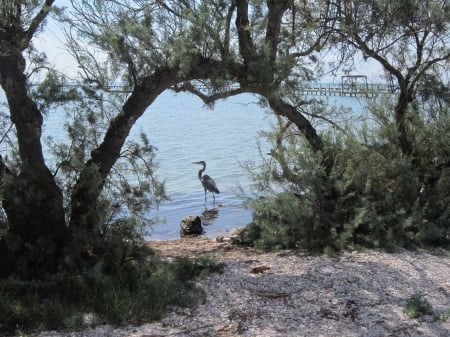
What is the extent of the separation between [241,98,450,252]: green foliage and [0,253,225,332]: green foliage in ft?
7.34

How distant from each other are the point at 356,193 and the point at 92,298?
4.06 metres

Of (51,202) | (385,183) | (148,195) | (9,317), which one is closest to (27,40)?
(51,202)

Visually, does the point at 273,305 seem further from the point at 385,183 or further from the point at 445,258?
the point at 385,183

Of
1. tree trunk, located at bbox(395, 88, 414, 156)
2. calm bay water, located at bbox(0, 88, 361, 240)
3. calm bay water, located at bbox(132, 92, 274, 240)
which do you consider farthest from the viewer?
calm bay water, located at bbox(132, 92, 274, 240)

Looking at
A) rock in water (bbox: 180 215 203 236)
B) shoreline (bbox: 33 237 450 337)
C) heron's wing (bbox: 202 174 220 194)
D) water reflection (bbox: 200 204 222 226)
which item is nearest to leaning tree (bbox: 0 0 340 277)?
shoreline (bbox: 33 237 450 337)

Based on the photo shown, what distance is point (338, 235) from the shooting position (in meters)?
6.98

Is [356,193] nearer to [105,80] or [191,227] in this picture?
[105,80]

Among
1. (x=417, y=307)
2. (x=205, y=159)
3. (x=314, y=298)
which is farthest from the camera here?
(x=205, y=159)

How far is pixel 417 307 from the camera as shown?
4.79 m

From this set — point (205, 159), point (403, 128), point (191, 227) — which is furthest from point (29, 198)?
point (205, 159)

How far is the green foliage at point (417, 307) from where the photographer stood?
471 centimetres

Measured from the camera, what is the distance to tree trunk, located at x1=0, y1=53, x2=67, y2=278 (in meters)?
5.34

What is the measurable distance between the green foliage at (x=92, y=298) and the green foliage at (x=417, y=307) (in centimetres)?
184

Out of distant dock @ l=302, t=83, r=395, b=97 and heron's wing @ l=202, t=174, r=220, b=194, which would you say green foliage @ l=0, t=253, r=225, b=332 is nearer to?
distant dock @ l=302, t=83, r=395, b=97
